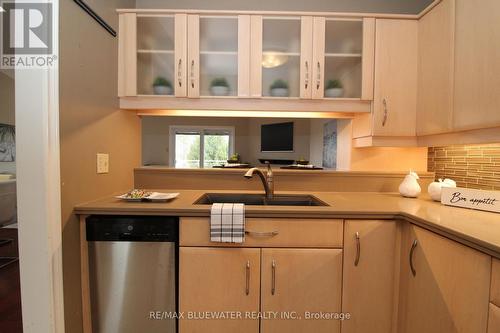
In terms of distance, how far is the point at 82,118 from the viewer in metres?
1.27

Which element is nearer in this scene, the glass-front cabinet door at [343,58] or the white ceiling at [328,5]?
the glass-front cabinet door at [343,58]

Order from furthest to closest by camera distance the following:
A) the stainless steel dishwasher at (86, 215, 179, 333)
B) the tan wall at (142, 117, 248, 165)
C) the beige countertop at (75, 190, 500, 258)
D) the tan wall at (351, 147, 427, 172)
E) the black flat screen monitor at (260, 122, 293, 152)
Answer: the tan wall at (142, 117, 248, 165), the black flat screen monitor at (260, 122, 293, 152), the tan wall at (351, 147, 427, 172), the stainless steel dishwasher at (86, 215, 179, 333), the beige countertop at (75, 190, 500, 258)

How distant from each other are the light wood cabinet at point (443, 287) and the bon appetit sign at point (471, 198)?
38 cm

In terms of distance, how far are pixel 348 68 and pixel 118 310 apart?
1.92 metres

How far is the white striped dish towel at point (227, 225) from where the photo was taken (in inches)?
47.8

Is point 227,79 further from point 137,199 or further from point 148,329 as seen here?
point 148,329

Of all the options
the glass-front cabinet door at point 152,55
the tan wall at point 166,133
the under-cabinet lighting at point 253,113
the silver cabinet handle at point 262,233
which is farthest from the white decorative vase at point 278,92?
the tan wall at point 166,133

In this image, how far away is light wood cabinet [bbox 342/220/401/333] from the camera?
4.13 feet

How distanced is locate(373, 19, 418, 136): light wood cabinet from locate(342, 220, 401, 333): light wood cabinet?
2.26 feet

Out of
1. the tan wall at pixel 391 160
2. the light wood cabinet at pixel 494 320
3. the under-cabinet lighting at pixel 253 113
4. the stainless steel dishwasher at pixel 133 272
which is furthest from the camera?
the tan wall at pixel 391 160

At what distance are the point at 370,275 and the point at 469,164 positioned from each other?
0.97 metres

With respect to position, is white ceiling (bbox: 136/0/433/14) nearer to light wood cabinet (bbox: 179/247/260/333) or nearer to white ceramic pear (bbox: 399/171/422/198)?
white ceramic pear (bbox: 399/171/422/198)

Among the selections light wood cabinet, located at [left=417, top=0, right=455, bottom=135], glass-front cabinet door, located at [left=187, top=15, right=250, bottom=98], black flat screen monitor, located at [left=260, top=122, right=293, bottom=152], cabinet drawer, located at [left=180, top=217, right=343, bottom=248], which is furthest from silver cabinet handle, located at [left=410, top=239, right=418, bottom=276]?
black flat screen monitor, located at [left=260, top=122, right=293, bottom=152]

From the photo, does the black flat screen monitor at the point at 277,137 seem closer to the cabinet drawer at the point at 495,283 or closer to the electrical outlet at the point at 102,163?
the electrical outlet at the point at 102,163
